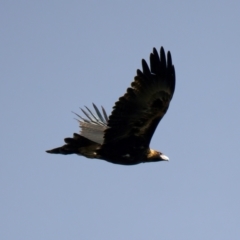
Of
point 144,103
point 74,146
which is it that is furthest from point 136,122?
point 74,146

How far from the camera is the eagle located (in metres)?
19.5

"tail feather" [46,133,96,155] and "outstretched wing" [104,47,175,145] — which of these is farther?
"tail feather" [46,133,96,155]

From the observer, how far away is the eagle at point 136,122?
64.1 ft

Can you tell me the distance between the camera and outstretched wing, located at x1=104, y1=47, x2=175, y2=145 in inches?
769

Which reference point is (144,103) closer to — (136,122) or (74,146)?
(136,122)

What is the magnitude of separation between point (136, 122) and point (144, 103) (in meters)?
0.48

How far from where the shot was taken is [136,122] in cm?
2006

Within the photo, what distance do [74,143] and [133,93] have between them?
1859 mm

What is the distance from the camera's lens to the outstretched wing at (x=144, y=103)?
64.1ft

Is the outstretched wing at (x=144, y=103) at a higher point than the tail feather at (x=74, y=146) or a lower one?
higher

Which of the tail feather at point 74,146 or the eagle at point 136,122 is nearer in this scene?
the eagle at point 136,122

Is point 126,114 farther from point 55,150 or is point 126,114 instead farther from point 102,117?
point 102,117

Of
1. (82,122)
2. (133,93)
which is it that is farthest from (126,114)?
(82,122)

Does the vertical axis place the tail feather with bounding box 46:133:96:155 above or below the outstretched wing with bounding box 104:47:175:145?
below
